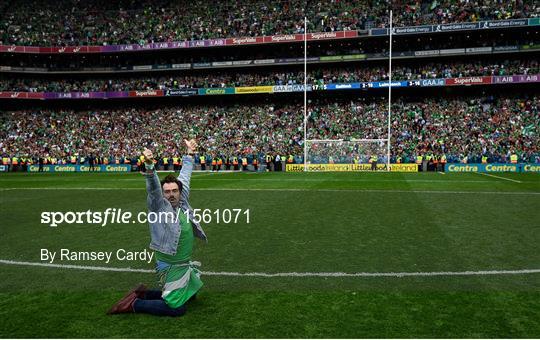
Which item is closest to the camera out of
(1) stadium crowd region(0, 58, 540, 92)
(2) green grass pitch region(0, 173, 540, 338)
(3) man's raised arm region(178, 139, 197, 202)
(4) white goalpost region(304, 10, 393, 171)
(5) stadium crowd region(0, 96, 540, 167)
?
(2) green grass pitch region(0, 173, 540, 338)

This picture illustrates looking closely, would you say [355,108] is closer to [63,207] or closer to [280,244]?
[63,207]

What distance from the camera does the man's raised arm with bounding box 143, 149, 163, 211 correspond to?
427 centimetres

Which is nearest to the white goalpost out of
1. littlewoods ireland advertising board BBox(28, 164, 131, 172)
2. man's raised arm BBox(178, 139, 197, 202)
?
littlewoods ireland advertising board BBox(28, 164, 131, 172)

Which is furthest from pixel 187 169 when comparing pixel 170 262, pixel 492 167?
pixel 492 167

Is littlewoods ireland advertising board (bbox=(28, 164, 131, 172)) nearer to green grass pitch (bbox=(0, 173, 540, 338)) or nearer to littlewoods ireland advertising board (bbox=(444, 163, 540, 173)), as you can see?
green grass pitch (bbox=(0, 173, 540, 338))

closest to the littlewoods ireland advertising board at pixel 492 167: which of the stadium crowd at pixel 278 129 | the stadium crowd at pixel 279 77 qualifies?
the stadium crowd at pixel 278 129

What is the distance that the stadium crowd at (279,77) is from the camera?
42875mm

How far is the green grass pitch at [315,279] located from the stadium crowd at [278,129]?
1072 inches

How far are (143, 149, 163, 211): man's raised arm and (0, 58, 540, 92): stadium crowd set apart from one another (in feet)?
138

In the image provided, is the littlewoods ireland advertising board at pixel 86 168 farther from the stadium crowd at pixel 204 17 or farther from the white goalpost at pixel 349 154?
the stadium crowd at pixel 204 17

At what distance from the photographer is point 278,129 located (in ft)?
145

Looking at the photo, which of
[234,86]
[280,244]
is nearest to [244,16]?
[234,86]

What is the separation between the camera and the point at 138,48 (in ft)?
164

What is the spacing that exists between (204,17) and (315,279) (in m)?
52.1
